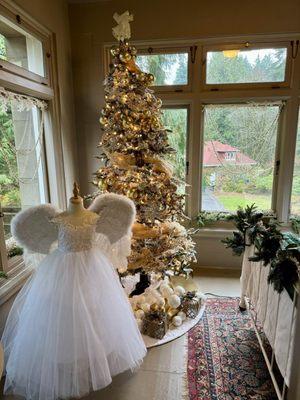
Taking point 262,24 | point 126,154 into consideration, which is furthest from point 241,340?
point 262,24

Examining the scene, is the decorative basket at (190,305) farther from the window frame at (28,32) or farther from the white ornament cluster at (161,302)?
the window frame at (28,32)

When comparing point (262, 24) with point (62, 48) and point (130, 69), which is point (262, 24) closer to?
point (130, 69)

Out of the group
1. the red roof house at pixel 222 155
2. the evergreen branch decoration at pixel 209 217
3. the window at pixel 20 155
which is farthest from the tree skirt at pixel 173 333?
the red roof house at pixel 222 155

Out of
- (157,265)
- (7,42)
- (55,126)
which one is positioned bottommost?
(157,265)

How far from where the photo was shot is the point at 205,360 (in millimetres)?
1858

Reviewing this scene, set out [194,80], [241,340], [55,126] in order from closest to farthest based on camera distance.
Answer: [241,340] < [55,126] < [194,80]

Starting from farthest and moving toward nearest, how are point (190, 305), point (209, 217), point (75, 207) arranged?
point (209, 217) < point (190, 305) < point (75, 207)

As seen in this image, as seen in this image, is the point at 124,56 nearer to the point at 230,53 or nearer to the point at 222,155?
the point at 230,53

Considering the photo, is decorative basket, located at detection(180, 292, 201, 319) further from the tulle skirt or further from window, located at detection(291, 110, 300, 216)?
window, located at detection(291, 110, 300, 216)

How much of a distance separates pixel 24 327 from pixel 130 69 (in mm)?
1855

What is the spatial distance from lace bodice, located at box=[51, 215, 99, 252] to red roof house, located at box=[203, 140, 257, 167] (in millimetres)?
1842

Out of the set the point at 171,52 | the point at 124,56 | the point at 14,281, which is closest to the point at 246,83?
the point at 171,52

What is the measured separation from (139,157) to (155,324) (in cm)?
126

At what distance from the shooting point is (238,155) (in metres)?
2.98
